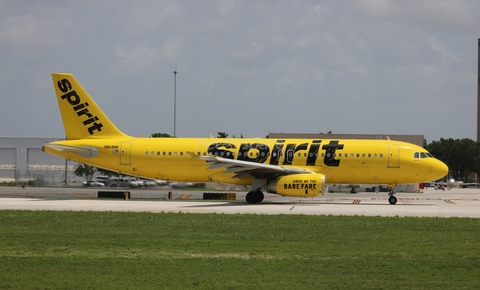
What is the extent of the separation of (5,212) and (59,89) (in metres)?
13.7

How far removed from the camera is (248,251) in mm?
18141

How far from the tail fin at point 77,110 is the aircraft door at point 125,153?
5.14 ft

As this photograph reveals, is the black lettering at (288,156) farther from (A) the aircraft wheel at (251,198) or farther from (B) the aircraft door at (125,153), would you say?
(B) the aircraft door at (125,153)

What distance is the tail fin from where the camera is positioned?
41.1 meters

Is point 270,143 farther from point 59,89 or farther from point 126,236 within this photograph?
point 126,236

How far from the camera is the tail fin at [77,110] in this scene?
41.1 metres

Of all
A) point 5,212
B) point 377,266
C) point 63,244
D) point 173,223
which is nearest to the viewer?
point 377,266

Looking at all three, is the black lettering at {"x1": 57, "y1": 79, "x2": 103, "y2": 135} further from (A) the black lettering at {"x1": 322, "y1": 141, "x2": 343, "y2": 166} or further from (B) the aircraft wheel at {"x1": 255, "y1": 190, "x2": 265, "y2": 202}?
(A) the black lettering at {"x1": 322, "y1": 141, "x2": 343, "y2": 166}

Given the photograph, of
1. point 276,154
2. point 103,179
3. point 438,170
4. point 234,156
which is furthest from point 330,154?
point 103,179

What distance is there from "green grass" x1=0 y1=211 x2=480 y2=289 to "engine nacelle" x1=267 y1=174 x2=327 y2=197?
8943 millimetres

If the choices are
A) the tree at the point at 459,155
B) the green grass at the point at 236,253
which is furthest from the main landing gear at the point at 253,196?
the tree at the point at 459,155

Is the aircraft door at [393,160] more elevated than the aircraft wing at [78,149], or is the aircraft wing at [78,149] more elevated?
the aircraft wing at [78,149]

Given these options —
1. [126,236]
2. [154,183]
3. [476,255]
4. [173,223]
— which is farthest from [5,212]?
[154,183]

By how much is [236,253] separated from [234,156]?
22.1 meters
